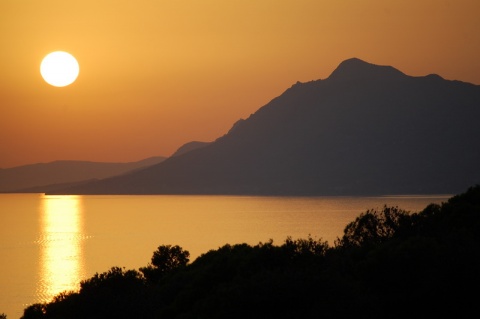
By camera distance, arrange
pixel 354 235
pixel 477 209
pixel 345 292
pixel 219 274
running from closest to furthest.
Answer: pixel 345 292, pixel 219 274, pixel 477 209, pixel 354 235

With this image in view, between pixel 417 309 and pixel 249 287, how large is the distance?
29.6 feet

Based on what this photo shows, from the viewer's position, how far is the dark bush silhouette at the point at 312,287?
37406mm

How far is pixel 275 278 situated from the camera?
1505 inches

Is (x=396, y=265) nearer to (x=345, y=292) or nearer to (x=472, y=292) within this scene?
(x=472, y=292)

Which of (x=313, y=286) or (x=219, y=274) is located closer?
(x=313, y=286)

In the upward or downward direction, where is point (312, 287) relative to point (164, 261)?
upward

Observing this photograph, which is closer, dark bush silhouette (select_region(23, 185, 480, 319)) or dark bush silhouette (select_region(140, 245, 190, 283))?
dark bush silhouette (select_region(23, 185, 480, 319))

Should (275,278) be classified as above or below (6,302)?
above

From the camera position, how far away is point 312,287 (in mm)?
37688

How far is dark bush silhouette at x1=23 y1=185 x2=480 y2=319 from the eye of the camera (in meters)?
37.4

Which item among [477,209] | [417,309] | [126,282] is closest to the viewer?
[417,309]

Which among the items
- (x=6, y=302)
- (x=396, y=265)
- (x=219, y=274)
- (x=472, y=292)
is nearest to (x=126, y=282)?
(x=219, y=274)

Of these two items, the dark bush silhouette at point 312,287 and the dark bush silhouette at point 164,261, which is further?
the dark bush silhouette at point 164,261

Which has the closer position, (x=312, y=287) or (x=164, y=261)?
(x=312, y=287)
